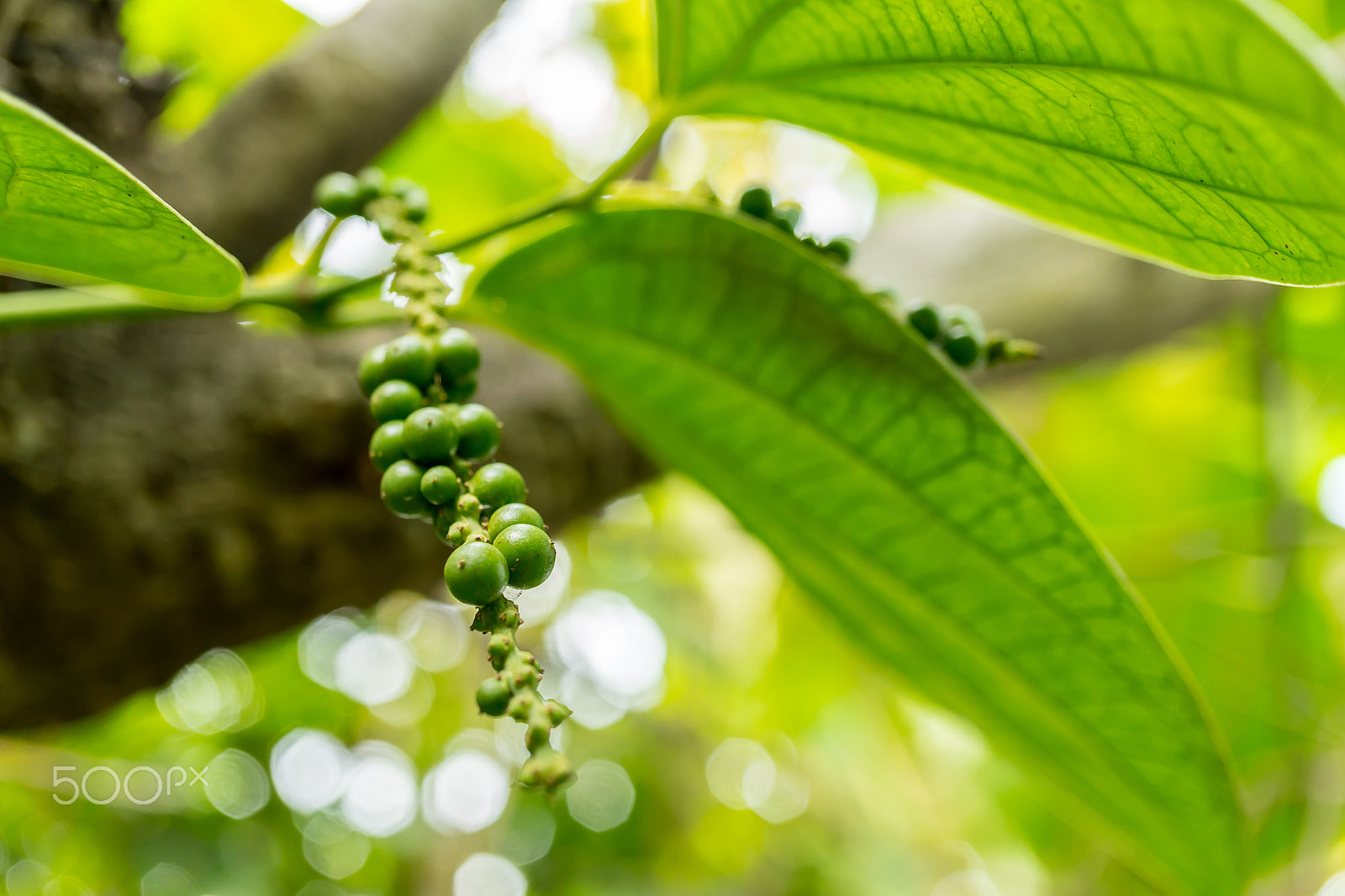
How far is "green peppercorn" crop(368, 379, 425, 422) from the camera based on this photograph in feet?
1.11

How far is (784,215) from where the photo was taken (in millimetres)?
463

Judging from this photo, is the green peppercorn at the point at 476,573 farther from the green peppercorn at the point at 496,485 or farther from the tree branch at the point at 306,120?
the tree branch at the point at 306,120

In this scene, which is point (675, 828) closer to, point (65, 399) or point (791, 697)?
point (791, 697)

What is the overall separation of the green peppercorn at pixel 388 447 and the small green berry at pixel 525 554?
8 centimetres

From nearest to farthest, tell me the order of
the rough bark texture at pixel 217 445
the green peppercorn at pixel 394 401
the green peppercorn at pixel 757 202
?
the green peppercorn at pixel 394 401
the green peppercorn at pixel 757 202
the rough bark texture at pixel 217 445

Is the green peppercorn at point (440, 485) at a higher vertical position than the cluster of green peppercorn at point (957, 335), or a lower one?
lower

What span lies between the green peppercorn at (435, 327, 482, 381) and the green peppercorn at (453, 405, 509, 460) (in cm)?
3

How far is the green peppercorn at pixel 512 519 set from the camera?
11.1 inches

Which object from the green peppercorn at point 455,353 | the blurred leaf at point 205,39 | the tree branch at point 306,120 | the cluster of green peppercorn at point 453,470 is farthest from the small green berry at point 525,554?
the blurred leaf at point 205,39

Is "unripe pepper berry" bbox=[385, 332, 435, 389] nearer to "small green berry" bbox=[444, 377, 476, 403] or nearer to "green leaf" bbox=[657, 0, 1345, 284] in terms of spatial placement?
"small green berry" bbox=[444, 377, 476, 403]

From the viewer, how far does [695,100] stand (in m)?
0.43

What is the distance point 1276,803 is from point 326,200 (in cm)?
114

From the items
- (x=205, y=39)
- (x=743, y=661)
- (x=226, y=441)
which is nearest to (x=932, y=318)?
(x=226, y=441)

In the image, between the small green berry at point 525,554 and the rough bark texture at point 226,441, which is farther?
the rough bark texture at point 226,441
